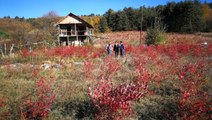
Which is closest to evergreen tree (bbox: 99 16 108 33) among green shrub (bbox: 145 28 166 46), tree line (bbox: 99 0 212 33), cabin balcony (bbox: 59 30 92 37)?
tree line (bbox: 99 0 212 33)

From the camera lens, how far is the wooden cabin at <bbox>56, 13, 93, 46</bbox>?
39.0 metres

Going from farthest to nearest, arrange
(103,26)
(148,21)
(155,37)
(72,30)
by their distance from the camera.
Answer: (103,26), (148,21), (72,30), (155,37)

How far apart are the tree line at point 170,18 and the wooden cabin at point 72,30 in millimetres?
16079

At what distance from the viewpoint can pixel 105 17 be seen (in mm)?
80188

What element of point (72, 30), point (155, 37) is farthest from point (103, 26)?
point (155, 37)

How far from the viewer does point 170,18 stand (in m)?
69.4

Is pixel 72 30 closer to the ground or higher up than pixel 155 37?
higher up

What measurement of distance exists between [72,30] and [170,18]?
37.7 metres

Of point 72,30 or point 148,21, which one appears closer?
point 72,30

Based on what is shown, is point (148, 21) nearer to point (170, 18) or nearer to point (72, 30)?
point (170, 18)

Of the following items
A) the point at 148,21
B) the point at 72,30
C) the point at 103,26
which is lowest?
the point at 72,30

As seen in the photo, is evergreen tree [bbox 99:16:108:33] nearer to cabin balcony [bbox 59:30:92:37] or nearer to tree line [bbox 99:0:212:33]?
tree line [bbox 99:0:212:33]

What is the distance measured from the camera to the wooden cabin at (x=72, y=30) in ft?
128

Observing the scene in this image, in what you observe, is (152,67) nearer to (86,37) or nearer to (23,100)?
(23,100)
